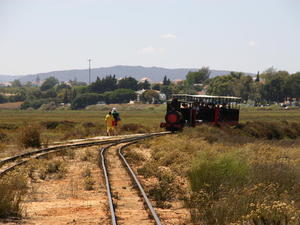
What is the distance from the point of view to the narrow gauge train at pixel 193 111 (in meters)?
36.2

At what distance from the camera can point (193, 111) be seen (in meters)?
36.4

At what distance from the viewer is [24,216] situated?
961cm

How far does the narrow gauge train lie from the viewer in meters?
36.2

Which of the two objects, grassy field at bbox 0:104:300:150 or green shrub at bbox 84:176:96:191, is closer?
green shrub at bbox 84:176:96:191

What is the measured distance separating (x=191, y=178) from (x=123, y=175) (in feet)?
12.2

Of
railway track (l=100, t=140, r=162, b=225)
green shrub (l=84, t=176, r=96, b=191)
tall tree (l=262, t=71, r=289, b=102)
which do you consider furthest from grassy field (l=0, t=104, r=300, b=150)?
tall tree (l=262, t=71, r=289, b=102)

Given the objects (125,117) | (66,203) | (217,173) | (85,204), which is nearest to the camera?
(85,204)

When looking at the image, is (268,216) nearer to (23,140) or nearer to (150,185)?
(150,185)

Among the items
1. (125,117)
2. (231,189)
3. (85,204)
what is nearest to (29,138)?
(85,204)

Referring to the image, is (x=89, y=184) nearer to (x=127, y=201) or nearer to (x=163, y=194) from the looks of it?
(x=127, y=201)

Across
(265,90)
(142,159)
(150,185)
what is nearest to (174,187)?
(150,185)

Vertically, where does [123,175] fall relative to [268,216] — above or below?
below

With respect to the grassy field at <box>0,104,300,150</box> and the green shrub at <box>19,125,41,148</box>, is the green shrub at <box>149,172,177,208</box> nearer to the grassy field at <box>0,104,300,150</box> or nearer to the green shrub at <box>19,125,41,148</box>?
the green shrub at <box>19,125,41,148</box>

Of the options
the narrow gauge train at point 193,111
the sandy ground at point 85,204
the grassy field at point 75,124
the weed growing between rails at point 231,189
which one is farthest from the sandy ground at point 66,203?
the narrow gauge train at point 193,111
